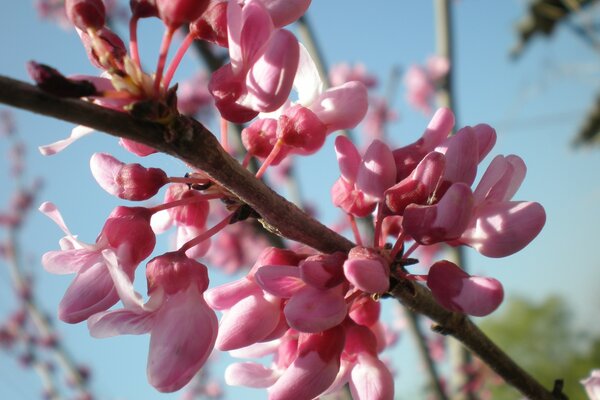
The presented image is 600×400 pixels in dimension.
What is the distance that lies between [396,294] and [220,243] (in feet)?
10.3

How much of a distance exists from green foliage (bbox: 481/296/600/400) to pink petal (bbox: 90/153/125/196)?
15924mm

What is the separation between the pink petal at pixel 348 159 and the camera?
3.02 feet

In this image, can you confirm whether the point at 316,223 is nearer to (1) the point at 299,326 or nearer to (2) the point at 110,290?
(1) the point at 299,326

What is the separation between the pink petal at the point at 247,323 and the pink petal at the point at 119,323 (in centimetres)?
11

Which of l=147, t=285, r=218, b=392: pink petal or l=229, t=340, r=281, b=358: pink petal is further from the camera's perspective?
l=229, t=340, r=281, b=358: pink petal

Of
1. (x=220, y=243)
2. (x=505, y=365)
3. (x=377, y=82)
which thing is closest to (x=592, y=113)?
(x=377, y=82)

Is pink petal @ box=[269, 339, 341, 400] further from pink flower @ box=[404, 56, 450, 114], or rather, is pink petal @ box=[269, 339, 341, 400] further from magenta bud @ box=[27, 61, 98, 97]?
pink flower @ box=[404, 56, 450, 114]

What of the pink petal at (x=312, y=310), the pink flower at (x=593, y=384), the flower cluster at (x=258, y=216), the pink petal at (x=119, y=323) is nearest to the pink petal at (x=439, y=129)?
the flower cluster at (x=258, y=216)

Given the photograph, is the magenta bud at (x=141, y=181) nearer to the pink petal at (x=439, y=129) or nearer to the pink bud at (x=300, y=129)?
the pink bud at (x=300, y=129)

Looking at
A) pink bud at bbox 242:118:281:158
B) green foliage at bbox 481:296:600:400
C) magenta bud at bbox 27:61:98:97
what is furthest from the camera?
green foliage at bbox 481:296:600:400

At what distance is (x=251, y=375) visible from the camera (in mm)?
965

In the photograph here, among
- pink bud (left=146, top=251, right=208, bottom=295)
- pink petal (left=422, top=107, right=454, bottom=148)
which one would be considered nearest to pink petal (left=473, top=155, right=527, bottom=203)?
pink petal (left=422, top=107, right=454, bottom=148)

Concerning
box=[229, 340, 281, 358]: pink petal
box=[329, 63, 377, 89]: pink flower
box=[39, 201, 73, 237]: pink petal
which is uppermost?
box=[329, 63, 377, 89]: pink flower

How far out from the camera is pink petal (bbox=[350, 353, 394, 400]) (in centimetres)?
85
